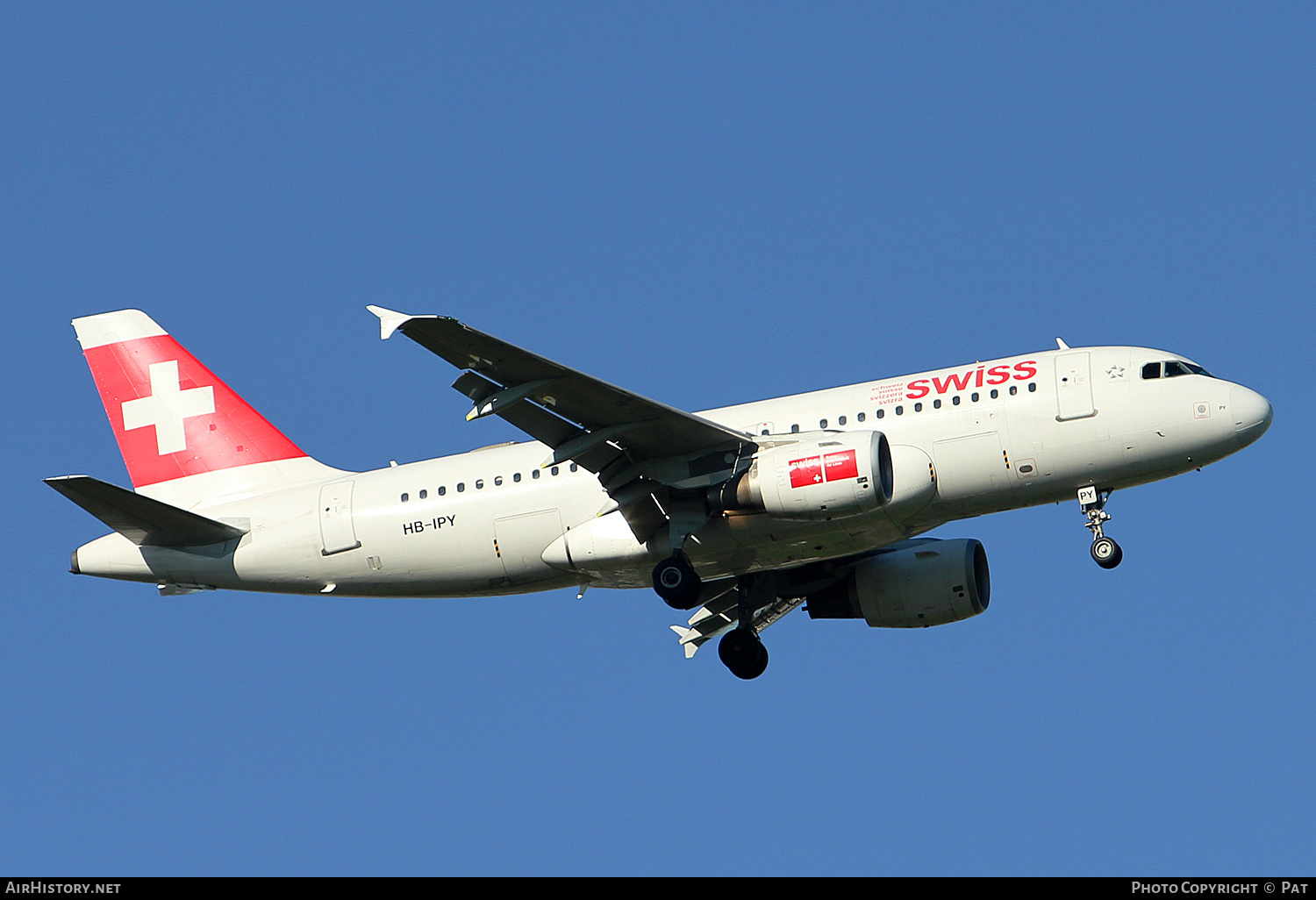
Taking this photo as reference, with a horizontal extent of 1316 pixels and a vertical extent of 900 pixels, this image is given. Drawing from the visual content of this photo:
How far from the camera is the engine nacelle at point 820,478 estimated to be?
26453 mm

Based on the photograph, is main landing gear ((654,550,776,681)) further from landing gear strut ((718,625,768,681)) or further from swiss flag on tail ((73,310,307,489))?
swiss flag on tail ((73,310,307,489))

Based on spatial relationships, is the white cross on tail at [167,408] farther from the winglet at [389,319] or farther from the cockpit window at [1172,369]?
the cockpit window at [1172,369]

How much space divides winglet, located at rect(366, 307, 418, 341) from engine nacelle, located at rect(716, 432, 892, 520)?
729cm

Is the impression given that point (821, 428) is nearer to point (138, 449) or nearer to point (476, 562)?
point (476, 562)

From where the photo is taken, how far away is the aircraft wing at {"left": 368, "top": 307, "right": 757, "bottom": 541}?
25.5 meters

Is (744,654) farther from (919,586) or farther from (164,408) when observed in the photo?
(164,408)

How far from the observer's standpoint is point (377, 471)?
3123cm

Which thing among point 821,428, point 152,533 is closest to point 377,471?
point 152,533

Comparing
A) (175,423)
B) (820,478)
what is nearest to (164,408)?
(175,423)

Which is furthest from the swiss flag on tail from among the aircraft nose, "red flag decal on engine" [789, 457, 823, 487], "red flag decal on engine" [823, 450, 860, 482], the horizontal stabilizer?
the aircraft nose

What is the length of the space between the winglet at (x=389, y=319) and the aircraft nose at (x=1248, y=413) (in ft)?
50.4

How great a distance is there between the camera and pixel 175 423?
110 feet

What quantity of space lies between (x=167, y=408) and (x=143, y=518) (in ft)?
15.2

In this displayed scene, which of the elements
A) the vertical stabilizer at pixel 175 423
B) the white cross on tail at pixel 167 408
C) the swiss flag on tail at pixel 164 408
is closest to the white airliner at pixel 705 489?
the vertical stabilizer at pixel 175 423
